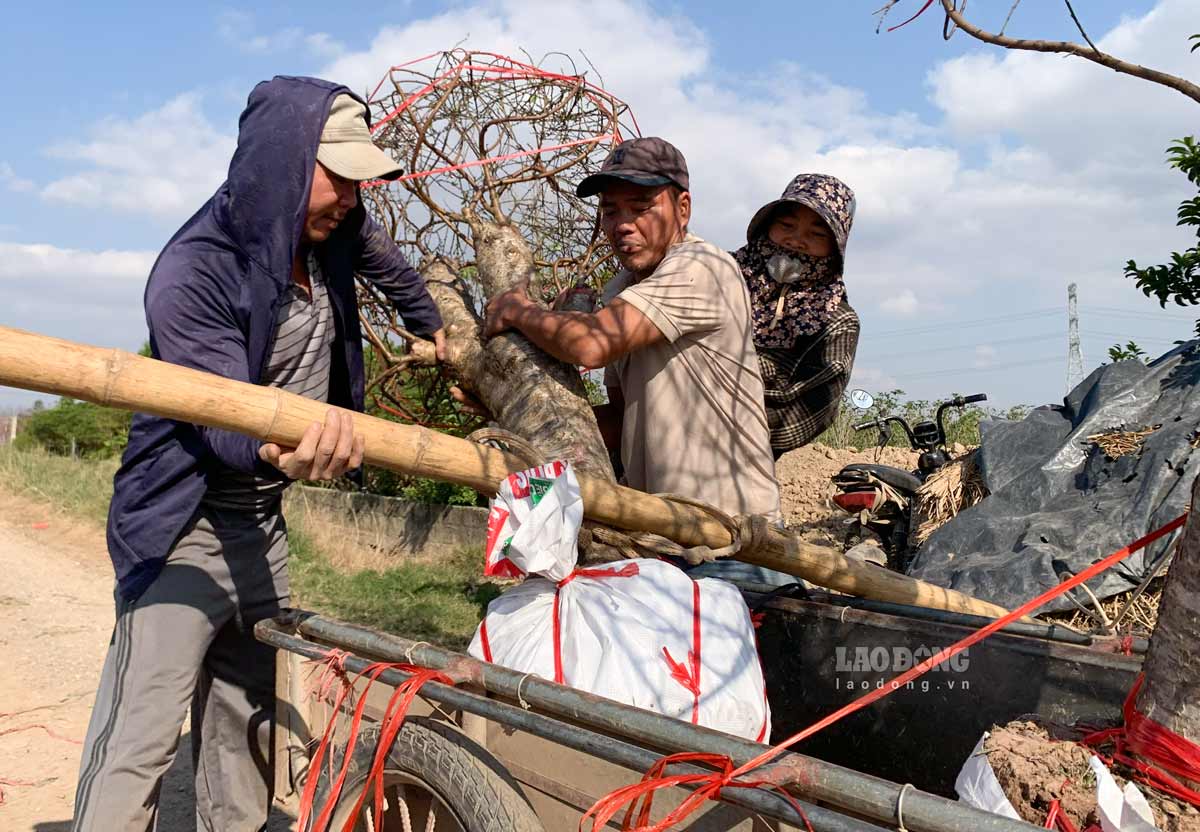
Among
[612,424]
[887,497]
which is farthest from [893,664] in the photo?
[887,497]

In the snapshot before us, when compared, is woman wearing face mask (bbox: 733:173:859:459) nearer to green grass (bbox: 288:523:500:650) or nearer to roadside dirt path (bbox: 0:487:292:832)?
roadside dirt path (bbox: 0:487:292:832)

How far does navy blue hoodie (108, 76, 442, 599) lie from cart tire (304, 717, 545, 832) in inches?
26.5

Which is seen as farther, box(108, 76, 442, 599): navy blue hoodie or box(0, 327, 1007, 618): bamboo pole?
box(108, 76, 442, 599): navy blue hoodie

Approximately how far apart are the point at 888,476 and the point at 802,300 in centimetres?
342

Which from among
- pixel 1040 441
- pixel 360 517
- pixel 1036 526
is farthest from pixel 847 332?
pixel 360 517

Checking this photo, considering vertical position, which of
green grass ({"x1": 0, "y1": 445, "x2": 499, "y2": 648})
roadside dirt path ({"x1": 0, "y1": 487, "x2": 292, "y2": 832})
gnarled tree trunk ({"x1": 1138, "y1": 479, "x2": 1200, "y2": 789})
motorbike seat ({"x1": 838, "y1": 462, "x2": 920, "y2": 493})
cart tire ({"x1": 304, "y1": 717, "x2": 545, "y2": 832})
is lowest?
roadside dirt path ({"x1": 0, "y1": 487, "x2": 292, "y2": 832})

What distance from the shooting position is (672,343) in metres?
2.52

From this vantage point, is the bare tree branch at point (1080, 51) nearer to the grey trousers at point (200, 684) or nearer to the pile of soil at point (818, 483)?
the grey trousers at point (200, 684)

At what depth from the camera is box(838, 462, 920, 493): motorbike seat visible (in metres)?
5.92

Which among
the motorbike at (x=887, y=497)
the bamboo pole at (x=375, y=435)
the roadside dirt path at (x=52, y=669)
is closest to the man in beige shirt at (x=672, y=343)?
the bamboo pole at (x=375, y=435)

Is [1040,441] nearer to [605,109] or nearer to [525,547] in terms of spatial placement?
[605,109]

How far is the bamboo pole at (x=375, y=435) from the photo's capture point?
58.4 inches

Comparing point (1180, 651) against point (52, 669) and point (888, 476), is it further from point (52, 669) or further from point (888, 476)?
point (52, 669)

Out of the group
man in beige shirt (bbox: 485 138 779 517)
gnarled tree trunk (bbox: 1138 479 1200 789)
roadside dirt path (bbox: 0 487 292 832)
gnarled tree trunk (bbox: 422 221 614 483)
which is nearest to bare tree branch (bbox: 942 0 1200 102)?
gnarled tree trunk (bbox: 1138 479 1200 789)
